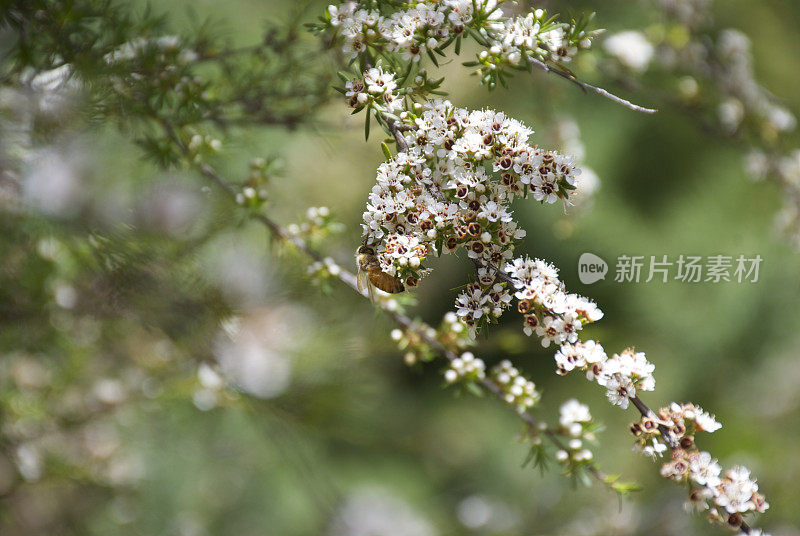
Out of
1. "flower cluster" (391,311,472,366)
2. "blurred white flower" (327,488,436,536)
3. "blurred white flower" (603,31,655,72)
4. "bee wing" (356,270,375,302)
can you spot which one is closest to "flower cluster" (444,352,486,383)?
"flower cluster" (391,311,472,366)

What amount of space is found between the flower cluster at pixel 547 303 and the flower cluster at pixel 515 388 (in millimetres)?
137

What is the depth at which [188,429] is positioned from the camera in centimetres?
124

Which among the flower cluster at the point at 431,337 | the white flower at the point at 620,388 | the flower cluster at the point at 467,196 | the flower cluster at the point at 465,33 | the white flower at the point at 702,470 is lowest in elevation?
the flower cluster at the point at 431,337

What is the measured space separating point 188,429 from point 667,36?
47.6 inches

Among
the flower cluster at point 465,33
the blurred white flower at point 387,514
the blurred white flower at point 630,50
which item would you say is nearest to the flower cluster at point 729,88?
the blurred white flower at point 630,50

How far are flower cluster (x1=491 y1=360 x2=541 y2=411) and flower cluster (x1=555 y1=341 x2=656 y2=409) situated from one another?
0.12 m

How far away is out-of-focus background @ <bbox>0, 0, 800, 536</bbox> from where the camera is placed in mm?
846

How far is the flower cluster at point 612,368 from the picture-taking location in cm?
49

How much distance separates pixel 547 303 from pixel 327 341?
0.67m

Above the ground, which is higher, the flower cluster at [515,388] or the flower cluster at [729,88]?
the flower cluster at [729,88]

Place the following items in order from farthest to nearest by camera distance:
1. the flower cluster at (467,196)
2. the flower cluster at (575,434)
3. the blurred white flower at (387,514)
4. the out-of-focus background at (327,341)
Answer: the blurred white flower at (387,514) < the out-of-focus background at (327,341) < the flower cluster at (575,434) < the flower cluster at (467,196)

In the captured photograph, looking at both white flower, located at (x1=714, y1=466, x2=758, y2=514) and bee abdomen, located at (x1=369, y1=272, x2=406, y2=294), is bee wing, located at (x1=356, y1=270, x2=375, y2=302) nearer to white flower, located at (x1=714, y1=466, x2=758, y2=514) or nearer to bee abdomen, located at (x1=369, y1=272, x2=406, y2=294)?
bee abdomen, located at (x1=369, y1=272, x2=406, y2=294)

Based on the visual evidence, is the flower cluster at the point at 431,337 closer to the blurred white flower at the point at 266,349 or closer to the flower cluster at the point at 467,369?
the flower cluster at the point at 467,369

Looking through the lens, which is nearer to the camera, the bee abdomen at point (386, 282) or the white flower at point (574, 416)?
the bee abdomen at point (386, 282)
